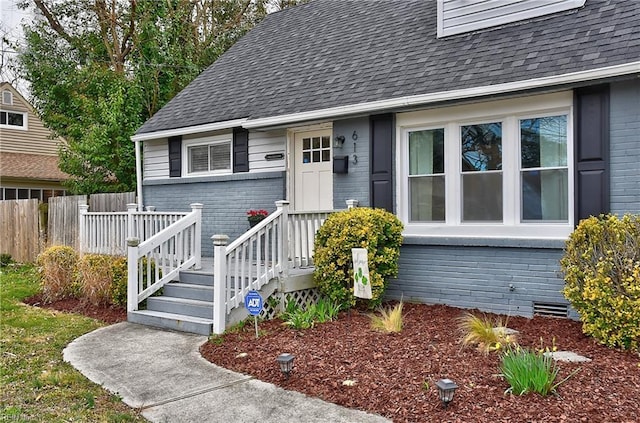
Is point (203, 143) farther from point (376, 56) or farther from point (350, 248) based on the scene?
point (350, 248)

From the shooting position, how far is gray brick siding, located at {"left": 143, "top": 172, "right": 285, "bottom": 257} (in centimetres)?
945

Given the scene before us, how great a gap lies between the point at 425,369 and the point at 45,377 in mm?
3514

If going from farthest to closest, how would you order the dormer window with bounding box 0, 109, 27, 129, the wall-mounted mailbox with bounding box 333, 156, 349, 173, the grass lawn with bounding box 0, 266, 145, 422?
the dormer window with bounding box 0, 109, 27, 129 < the wall-mounted mailbox with bounding box 333, 156, 349, 173 < the grass lawn with bounding box 0, 266, 145, 422

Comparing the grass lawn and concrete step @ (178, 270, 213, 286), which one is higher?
concrete step @ (178, 270, 213, 286)

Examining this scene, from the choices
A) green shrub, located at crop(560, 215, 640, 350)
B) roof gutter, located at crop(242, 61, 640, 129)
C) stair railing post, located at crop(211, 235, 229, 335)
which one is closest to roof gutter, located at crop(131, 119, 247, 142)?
roof gutter, located at crop(242, 61, 640, 129)

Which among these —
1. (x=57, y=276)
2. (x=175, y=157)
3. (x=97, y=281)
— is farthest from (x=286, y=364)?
(x=175, y=157)

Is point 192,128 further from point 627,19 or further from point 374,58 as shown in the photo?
point 627,19

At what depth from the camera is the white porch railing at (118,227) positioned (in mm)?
8836

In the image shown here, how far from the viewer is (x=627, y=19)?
6566 millimetres

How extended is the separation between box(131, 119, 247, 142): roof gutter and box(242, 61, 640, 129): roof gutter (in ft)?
1.63

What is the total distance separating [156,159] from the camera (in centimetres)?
1128

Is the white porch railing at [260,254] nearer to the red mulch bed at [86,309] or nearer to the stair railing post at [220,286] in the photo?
the stair railing post at [220,286]

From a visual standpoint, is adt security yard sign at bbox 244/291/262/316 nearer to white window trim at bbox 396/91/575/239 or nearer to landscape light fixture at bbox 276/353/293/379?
landscape light fixture at bbox 276/353/293/379

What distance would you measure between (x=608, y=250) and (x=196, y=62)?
51.8 ft
